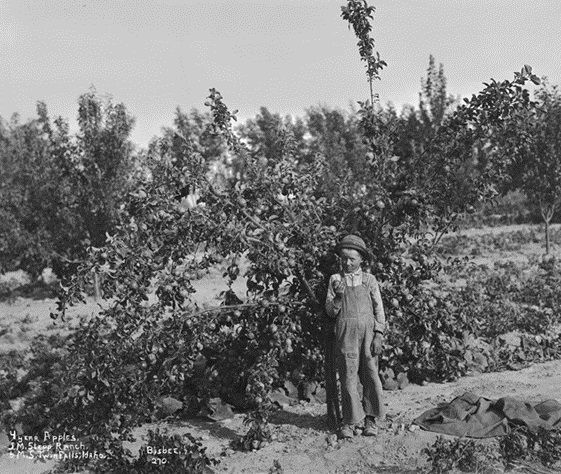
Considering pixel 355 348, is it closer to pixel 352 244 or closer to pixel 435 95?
pixel 352 244

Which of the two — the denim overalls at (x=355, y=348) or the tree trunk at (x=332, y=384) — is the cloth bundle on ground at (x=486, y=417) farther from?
the tree trunk at (x=332, y=384)

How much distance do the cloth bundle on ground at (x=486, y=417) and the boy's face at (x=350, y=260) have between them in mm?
1416

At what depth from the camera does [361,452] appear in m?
4.98

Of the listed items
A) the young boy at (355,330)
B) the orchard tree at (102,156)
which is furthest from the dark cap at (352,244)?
the orchard tree at (102,156)

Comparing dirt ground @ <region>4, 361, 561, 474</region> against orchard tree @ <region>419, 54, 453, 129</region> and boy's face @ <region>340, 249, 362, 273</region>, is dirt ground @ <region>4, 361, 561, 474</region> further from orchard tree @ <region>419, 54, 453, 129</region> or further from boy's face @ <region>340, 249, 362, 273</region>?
orchard tree @ <region>419, 54, 453, 129</region>

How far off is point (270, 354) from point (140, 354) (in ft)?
3.73

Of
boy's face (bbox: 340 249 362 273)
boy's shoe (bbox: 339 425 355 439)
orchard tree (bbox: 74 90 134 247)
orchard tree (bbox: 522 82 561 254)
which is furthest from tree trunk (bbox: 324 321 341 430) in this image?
orchard tree (bbox: 522 82 561 254)

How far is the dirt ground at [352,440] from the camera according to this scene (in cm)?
488

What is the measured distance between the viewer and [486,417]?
5.21 metres

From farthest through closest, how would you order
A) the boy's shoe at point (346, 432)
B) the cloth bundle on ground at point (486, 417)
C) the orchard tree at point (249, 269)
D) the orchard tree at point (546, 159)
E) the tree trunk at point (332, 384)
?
the orchard tree at point (546, 159) → the tree trunk at point (332, 384) → the orchard tree at point (249, 269) → the boy's shoe at point (346, 432) → the cloth bundle on ground at point (486, 417)

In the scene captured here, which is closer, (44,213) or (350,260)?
(350,260)

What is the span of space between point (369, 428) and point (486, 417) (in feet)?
3.17

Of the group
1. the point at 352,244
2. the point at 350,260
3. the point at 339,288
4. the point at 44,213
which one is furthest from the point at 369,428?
the point at 44,213

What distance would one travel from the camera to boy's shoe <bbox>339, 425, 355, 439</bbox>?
523 centimetres
